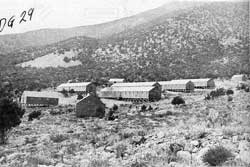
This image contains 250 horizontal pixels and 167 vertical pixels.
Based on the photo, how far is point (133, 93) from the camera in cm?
5834

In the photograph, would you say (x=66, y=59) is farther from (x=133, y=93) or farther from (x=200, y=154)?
(x=200, y=154)

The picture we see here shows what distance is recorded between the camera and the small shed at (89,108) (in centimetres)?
3723

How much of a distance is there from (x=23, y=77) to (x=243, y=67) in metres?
67.5

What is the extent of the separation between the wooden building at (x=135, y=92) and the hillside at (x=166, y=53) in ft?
73.5

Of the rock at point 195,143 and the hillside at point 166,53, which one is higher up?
the hillside at point 166,53

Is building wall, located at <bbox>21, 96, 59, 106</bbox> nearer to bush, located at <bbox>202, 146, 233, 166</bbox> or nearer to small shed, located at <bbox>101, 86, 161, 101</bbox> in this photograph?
small shed, located at <bbox>101, 86, 161, 101</bbox>

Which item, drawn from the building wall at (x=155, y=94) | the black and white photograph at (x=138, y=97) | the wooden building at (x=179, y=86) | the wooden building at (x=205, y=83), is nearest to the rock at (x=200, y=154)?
the black and white photograph at (x=138, y=97)

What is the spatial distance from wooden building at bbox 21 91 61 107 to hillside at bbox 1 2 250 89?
21.3 m

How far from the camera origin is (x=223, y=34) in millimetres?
112938

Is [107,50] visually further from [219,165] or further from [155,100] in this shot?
[219,165]

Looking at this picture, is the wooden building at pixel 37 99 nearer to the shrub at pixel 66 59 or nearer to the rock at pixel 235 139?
the rock at pixel 235 139

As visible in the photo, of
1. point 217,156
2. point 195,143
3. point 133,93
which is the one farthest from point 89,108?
point 217,156

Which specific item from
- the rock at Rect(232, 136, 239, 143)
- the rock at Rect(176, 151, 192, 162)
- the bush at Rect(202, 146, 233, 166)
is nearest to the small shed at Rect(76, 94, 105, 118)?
the rock at Rect(176, 151, 192, 162)

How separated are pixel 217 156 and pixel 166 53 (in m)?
98.9
